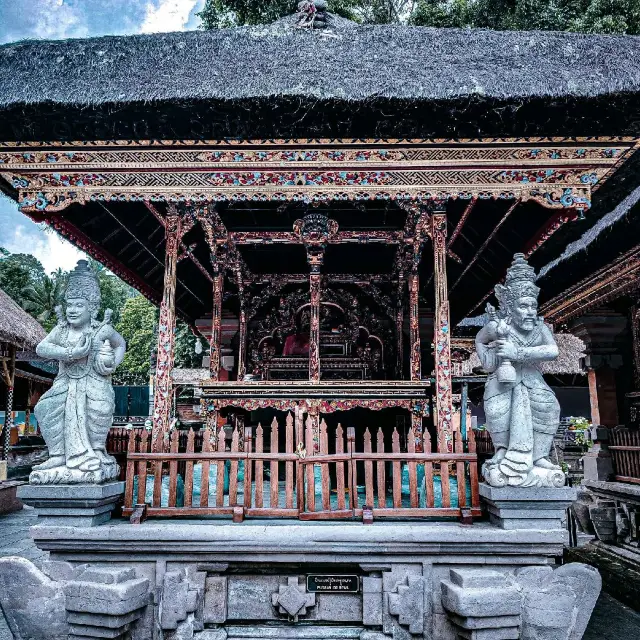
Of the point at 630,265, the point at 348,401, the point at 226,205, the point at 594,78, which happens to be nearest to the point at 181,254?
the point at 226,205

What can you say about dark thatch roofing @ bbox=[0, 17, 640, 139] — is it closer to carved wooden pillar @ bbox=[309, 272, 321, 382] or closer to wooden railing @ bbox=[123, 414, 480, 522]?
wooden railing @ bbox=[123, 414, 480, 522]

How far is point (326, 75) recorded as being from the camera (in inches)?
193

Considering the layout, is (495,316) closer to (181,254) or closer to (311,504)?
(311,504)

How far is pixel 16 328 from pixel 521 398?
472 inches

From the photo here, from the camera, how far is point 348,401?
715cm

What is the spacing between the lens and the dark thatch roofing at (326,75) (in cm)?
470

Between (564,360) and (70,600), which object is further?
(564,360)

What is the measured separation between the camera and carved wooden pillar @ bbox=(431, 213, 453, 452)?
580cm

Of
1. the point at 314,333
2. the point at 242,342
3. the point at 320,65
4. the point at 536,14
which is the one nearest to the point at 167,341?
the point at 314,333

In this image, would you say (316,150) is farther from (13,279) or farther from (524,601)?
(13,279)

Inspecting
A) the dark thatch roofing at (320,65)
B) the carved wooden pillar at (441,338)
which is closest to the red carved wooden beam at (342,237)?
the carved wooden pillar at (441,338)

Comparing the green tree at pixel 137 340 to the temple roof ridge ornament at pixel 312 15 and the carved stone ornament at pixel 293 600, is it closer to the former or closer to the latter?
the temple roof ridge ornament at pixel 312 15

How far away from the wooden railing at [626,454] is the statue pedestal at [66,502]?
7543 mm

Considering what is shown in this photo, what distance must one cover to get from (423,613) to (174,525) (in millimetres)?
2114
